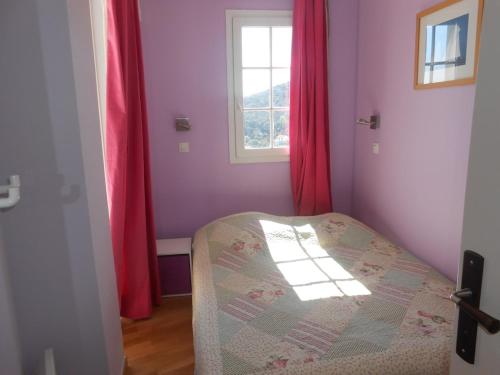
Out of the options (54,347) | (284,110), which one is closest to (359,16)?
(284,110)

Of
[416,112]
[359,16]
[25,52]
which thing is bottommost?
[416,112]

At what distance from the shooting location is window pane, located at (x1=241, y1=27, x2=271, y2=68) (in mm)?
2992

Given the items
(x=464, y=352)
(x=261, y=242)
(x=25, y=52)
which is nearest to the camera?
(x=464, y=352)

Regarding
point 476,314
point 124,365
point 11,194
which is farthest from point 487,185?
point 124,365

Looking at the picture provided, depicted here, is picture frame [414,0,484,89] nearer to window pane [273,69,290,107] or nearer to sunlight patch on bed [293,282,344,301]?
window pane [273,69,290,107]

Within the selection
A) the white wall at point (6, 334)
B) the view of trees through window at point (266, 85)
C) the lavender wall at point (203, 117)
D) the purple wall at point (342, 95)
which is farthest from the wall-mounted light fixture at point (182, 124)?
the white wall at point (6, 334)

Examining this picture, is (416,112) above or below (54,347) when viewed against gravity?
above

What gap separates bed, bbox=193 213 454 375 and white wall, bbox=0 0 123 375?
20.5 inches

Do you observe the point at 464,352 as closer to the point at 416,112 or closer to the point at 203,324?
the point at 203,324

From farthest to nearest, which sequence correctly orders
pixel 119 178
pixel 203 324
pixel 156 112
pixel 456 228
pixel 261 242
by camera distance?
pixel 156 112 → pixel 261 242 → pixel 119 178 → pixel 456 228 → pixel 203 324

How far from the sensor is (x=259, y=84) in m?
3.08

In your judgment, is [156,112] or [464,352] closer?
[464,352]

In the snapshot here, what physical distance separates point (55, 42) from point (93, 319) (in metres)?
1.07

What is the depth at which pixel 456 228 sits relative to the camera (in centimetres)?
208
